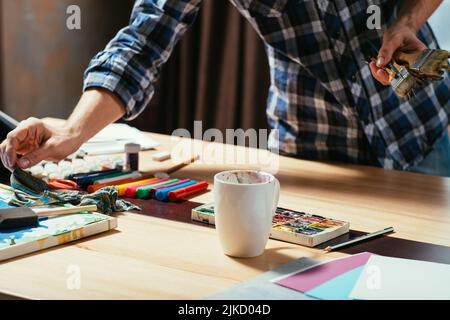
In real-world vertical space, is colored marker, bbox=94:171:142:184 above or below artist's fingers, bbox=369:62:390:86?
below

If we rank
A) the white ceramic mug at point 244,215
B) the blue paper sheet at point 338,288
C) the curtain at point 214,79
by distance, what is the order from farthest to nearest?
the curtain at point 214,79 < the white ceramic mug at point 244,215 < the blue paper sheet at point 338,288

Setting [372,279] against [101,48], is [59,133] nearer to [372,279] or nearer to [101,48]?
[372,279]

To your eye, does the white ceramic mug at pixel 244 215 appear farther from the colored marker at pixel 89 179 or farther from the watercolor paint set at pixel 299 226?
the colored marker at pixel 89 179

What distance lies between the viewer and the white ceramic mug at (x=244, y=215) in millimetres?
940

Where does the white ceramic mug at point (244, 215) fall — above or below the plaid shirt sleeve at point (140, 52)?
below

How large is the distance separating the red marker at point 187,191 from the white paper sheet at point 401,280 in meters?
0.41

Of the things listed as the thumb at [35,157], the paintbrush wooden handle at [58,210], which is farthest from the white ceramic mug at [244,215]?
the thumb at [35,157]

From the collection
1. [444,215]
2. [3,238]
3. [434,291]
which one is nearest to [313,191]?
[444,215]

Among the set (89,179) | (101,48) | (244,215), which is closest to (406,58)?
(244,215)

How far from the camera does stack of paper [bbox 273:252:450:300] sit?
2.74 ft

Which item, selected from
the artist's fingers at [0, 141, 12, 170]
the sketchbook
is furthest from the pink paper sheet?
the artist's fingers at [0, 141, 12, 170]

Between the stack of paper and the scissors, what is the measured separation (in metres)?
0.55

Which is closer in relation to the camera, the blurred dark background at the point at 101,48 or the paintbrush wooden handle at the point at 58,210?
the paintbrush wooden handle at the point at 58,210

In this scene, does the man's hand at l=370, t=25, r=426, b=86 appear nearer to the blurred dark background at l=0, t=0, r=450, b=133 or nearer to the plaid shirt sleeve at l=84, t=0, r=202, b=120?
the plaid shirt sleeve at l=84, t=0, r=202, b=120
